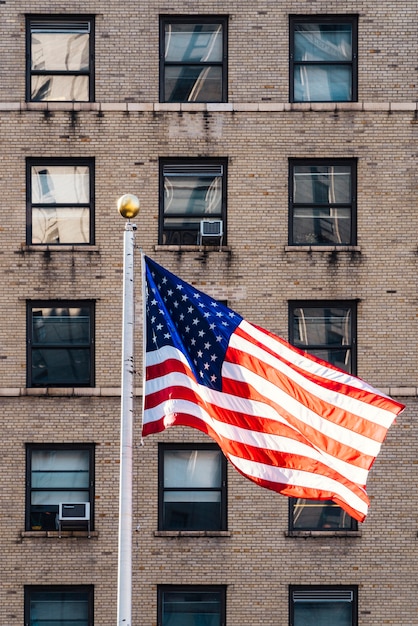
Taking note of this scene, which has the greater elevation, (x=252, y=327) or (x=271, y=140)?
(x=271, y=140)

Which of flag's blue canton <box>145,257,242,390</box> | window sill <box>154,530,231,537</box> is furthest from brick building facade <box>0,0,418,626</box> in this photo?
flag's blue canton <box>145,257,242,390</box>

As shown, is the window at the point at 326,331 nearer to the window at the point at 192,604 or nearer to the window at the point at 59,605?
the window at the point at 192,604

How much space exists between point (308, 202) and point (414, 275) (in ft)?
8.24

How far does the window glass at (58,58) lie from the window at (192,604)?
9799 mm

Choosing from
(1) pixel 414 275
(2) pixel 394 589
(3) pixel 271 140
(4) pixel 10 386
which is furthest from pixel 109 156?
(2) pixel 394 589

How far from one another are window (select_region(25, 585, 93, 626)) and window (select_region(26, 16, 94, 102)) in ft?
31.2

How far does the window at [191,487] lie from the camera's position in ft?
76.7

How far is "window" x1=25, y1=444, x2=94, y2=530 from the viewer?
23406 mm

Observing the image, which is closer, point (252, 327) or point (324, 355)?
point (252, 327)

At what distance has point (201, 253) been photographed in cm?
2370

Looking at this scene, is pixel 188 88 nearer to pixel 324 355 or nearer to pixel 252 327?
pixel 324 355

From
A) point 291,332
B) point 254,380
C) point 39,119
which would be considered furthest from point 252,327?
point 39,119

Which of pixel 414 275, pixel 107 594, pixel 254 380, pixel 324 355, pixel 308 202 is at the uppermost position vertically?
pixel 308 202

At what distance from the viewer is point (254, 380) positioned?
13.7 metres
